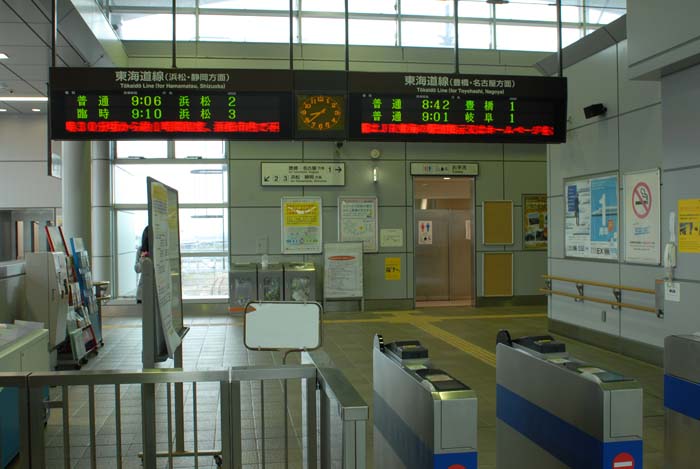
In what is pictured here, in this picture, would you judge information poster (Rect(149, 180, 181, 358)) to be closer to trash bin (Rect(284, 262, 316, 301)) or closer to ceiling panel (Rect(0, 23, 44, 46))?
ceiling panel (Rect(0, 23, 44, 46))

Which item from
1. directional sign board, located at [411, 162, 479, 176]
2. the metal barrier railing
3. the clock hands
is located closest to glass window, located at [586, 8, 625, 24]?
directional sign board, located at [411, 162, 479, 176]

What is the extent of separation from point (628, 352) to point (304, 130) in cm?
495

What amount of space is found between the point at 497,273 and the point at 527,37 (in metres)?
5.23

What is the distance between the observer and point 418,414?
299cm

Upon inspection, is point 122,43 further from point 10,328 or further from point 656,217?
point 656,217

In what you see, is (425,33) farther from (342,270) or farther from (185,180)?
(185,180)

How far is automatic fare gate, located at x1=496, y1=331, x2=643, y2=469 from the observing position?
9.87 ft

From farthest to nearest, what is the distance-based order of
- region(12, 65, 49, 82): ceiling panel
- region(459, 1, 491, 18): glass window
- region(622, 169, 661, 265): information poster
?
1. region(459, 1, 491, 18): glass window
2. region(12, 65, 49, 82): ceiling panel
3. region(622, 169, 661, 265): information poster

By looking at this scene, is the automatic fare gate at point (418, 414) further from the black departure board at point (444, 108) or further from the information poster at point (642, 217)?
the information poster at point (642, 217)

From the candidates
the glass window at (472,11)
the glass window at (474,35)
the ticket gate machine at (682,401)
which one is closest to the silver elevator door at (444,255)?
the glass window at (474,35)

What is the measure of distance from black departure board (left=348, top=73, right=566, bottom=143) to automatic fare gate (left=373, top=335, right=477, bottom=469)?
3034 millimetres

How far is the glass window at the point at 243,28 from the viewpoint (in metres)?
12.5

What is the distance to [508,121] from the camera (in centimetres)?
647

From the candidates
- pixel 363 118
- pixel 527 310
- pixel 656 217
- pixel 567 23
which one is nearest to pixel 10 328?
pixel 363 118
